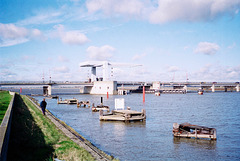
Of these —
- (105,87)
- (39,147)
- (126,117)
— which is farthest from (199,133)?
(105,87)

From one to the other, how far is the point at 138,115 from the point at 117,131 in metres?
7.80

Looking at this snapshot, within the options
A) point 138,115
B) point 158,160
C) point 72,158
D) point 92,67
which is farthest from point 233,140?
point 92,67

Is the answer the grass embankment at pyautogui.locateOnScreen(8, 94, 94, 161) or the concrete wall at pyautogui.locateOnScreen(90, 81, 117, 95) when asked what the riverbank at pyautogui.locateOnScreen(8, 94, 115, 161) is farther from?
the concrete wall at pyautogui.locateOnScreen(90, 81, 117, 95)

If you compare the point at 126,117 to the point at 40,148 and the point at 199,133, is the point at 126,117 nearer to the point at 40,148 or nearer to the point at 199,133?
the point at 199,133

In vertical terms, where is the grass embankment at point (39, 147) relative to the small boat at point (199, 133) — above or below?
above

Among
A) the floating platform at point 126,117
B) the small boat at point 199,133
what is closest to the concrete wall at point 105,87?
the floating platform at point 126,117

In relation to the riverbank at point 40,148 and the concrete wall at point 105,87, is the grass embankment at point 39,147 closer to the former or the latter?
the riverbank at point 40,148

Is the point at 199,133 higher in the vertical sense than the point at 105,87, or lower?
lower

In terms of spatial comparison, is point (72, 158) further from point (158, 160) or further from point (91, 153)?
point (158, 160)

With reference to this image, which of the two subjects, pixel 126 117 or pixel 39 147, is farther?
pixel 126 117

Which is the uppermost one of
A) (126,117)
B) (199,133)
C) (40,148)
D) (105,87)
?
(105,87)

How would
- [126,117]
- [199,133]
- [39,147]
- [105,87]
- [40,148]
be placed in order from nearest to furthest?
[40,148] → [39,147] → [199,133] → [126,117] → [105,87]

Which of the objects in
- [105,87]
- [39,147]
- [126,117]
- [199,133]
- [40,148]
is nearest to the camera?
[40,148]

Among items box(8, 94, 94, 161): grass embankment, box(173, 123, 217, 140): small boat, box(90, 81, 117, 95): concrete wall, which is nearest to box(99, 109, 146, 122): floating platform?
box(173, 123, 217, 140): small boat
